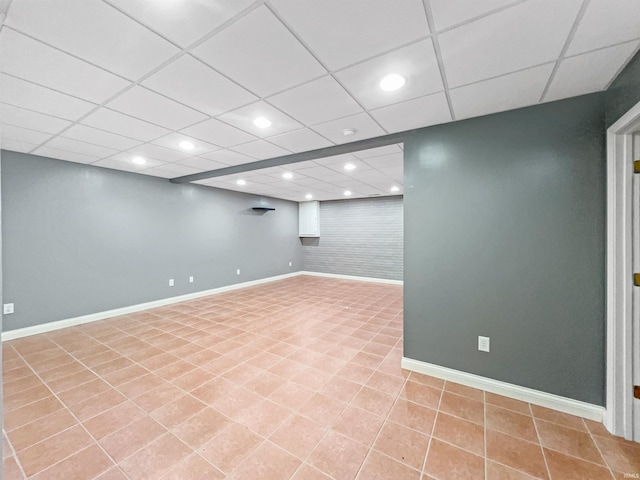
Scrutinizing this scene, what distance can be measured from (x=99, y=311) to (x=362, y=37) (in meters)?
5.31

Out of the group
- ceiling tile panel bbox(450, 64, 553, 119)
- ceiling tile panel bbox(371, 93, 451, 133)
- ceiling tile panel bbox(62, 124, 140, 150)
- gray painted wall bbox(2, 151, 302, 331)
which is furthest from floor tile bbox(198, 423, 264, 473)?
gray painted wall bbox(2, 151, 302, 331)

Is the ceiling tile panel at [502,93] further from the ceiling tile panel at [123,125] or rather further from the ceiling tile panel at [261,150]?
the ceiling tile panel at [123,125]

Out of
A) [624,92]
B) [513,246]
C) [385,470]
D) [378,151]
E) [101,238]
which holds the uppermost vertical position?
[378,151]

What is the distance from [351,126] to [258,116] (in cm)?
93

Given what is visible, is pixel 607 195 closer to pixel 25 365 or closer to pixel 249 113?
pixel 249 113

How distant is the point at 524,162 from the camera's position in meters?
2.44

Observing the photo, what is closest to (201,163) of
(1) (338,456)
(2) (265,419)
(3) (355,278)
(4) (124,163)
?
(4) (124,163)

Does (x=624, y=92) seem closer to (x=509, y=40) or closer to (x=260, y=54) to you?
(x=509, y=40)

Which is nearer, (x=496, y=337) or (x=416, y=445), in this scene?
(x=416, y=445)

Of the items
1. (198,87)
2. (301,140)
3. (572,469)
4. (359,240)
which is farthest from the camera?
(359,240)

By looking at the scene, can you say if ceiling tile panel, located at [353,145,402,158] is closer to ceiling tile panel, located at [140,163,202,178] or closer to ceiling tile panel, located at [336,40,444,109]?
ceiling tile panel, located at [336,40,444,109]

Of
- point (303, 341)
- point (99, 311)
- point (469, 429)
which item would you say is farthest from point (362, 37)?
point (99, 311)

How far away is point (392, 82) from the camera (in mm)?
2109

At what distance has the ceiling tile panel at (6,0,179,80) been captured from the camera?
1529mm
